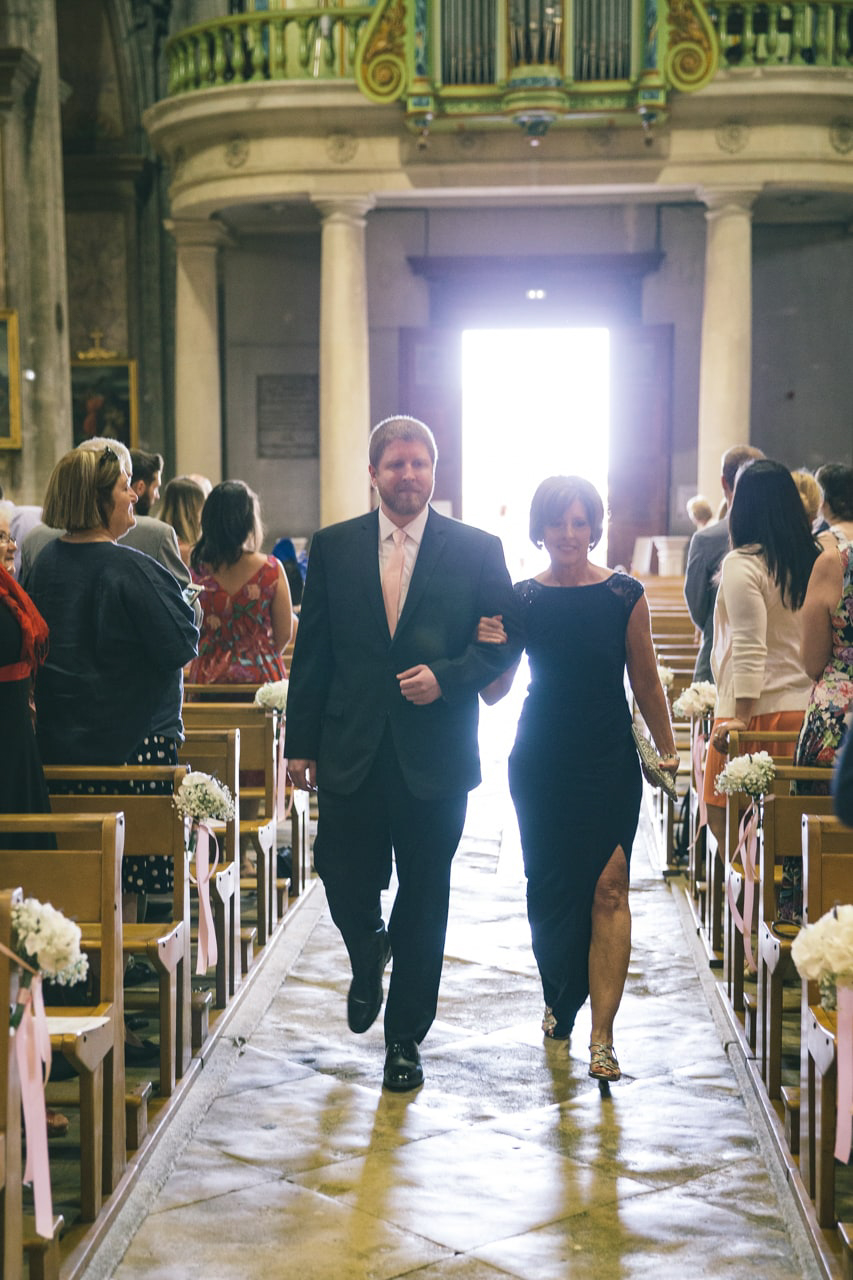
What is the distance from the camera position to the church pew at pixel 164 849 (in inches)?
161

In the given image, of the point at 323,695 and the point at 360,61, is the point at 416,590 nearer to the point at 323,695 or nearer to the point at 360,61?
the point at 323,695

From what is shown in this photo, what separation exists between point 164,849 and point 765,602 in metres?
2.07

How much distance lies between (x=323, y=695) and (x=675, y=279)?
45.8ft

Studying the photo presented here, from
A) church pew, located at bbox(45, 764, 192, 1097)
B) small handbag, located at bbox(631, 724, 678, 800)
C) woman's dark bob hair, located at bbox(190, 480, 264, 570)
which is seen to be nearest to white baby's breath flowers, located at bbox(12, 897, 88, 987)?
church pew, located at bbox(45, 764, 192, 1097)

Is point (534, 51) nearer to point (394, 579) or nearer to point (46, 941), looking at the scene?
point (394, 579)

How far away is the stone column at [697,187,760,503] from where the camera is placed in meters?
14.5

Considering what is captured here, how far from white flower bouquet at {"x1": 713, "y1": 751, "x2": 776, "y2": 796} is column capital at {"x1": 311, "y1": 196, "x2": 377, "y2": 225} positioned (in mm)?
11054

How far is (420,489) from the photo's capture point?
13.7 ft

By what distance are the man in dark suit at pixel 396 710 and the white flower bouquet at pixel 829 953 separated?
4.53 ft

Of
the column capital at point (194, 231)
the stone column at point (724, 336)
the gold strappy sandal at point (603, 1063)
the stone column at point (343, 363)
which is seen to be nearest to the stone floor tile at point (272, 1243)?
the gold strappy sandal at point (603, 1063)

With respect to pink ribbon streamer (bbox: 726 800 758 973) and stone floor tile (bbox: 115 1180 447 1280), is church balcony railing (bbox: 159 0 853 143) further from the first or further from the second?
stone floor tile (bbox: 115 1180 447 1280)

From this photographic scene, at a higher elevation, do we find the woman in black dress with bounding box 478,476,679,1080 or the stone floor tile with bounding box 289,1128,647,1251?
the woman in black dress with bounding box 478,476,679,1080

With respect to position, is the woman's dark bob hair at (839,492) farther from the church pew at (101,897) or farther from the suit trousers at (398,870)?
the church pew at (101,897)

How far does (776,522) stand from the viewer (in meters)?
4.96
